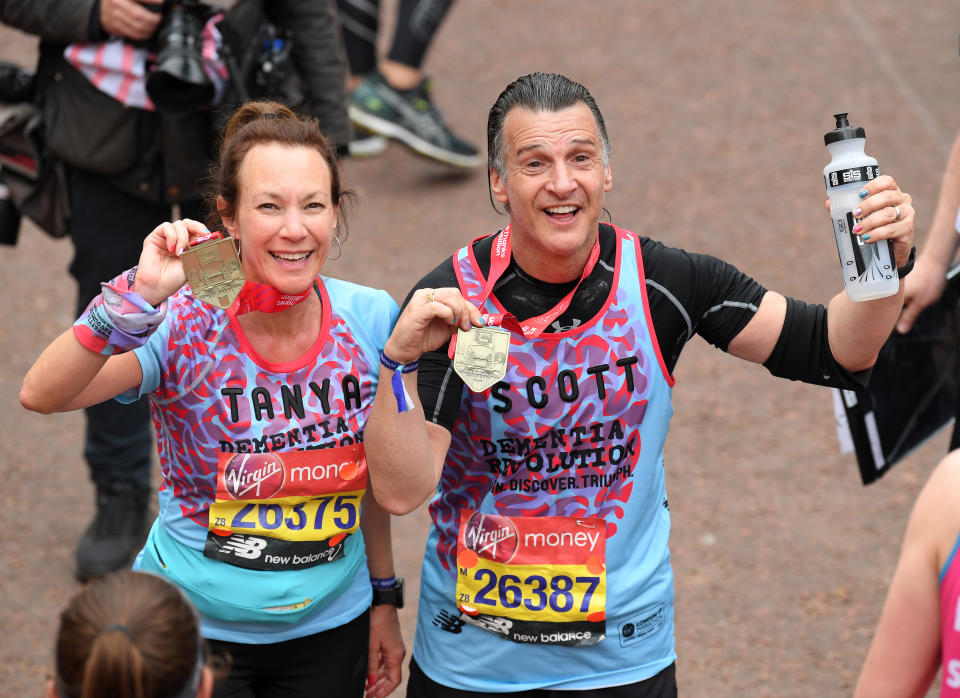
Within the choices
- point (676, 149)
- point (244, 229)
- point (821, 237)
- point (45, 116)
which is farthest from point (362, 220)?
point (244, 229)

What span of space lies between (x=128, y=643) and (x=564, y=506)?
111 cm

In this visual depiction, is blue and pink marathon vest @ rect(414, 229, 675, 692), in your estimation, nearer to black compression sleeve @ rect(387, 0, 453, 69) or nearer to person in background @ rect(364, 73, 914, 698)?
person in background @ rect(364, 73, 914, 698)

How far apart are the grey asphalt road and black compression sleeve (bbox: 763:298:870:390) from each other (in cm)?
173

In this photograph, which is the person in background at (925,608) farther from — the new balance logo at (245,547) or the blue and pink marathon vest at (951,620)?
the new balance logo at (245,547)

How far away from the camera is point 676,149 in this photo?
8164 mm

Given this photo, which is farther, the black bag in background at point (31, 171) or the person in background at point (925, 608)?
the black bag in background at point (31, 171)

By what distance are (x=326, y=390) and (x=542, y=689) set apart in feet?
2.76

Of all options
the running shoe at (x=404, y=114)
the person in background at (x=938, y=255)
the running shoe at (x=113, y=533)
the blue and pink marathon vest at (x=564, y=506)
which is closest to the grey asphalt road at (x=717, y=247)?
the running shoe at (x=113, y=533)

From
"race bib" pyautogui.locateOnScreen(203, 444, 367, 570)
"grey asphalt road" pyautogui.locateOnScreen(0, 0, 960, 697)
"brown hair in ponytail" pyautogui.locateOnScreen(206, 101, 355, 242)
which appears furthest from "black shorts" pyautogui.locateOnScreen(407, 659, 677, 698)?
"grey asphalt road" pyautogui.locateOnScreen(0, 0, 960, 697)

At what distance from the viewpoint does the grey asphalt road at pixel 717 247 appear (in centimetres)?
462

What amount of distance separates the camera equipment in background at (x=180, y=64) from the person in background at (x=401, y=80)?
345cm

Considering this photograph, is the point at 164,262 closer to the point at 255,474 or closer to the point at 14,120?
the point at 255,474

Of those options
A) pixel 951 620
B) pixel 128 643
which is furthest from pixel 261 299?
pixel 951 620

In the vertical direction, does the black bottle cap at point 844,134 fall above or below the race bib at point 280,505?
above
